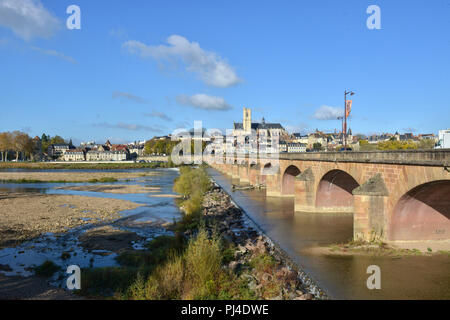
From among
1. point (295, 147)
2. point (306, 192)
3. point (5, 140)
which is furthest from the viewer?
point (295, 147)

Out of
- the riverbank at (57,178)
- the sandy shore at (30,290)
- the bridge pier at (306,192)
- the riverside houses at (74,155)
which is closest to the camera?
the sandy shore at (30,290)

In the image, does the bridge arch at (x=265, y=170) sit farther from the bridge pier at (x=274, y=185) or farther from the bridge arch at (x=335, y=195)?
the bridge arch at (x=335, y=195)

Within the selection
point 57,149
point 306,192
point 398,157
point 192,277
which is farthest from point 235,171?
point 57,149

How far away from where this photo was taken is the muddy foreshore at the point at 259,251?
10.8 metres

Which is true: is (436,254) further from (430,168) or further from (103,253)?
(103,253)

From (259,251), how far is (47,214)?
1912 centimetres

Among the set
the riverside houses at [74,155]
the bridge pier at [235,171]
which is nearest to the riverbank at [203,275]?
the bridge pier at [235,171]

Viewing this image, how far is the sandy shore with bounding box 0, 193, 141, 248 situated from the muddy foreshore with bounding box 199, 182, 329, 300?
856cm

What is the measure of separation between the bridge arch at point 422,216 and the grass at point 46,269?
46.1ft

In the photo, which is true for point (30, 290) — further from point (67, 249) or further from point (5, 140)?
point (5, 140)

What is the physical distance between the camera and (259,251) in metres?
14.9

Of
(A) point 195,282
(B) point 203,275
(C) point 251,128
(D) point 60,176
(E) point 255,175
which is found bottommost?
(A) point 195,282

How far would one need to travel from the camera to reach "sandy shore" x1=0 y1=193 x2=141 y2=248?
20.6m
